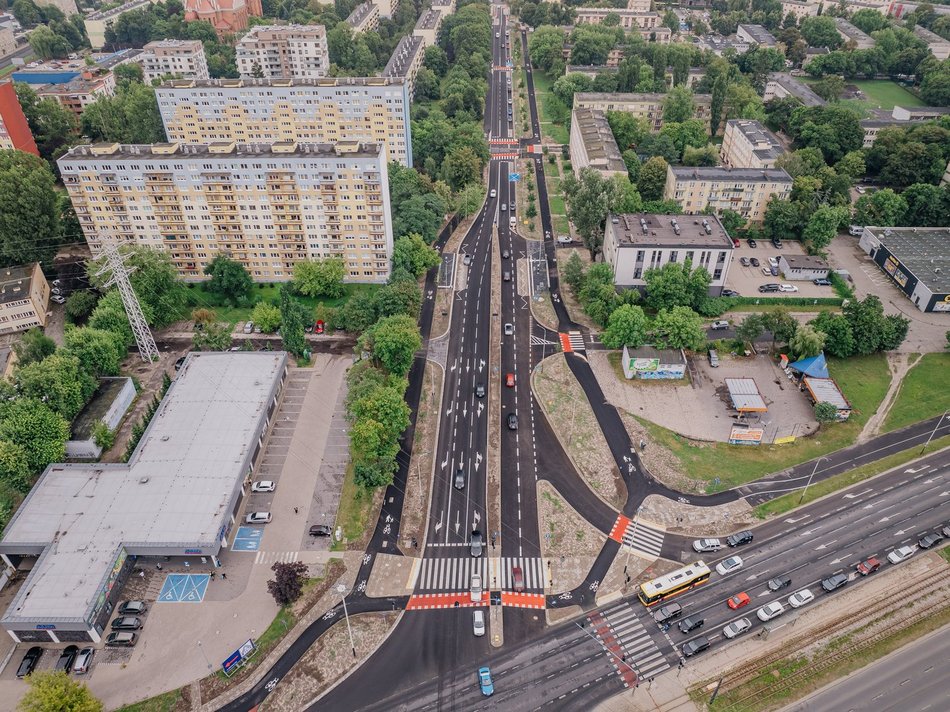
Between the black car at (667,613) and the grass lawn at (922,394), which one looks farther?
the grass lawn at (922,394)

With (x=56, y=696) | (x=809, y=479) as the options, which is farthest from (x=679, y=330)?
(x=56, y=696)

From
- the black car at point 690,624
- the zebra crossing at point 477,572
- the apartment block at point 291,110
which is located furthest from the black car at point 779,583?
the apartment block at point 291,110

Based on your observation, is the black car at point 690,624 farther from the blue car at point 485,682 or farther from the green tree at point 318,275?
the green tree at point 318,275

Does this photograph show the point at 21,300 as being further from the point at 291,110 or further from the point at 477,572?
the point at 477,572

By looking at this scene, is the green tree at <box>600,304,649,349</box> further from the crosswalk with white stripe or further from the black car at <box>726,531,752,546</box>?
the black car at <box>726,531,752,546</box>

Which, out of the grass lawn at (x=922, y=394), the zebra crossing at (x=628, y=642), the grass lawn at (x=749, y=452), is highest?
the grass lawn at (x=922, y=394)

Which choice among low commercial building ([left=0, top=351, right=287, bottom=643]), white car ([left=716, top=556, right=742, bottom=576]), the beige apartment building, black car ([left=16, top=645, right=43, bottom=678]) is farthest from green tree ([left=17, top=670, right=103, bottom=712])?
the beige apartment building
